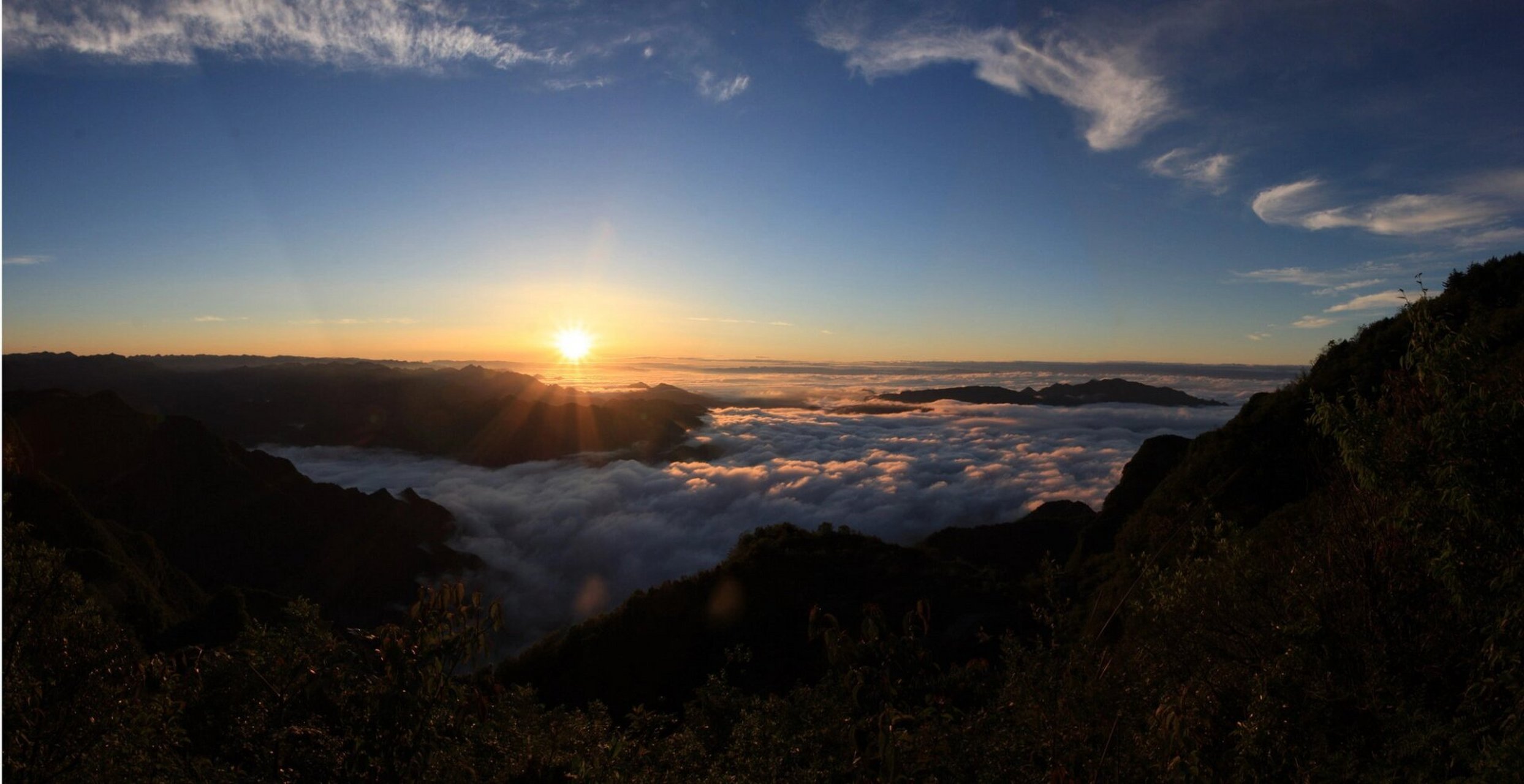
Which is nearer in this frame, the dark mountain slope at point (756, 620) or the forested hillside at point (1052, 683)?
the forested hillside at point (1052, 683)

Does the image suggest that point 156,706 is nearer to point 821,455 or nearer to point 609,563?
point 609,563

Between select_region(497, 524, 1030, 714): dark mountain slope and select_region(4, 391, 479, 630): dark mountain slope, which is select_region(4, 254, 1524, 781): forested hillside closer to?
select_region(497, 524, 1030, 714): dark mountain slope

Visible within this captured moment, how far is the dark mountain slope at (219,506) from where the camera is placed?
277 ft

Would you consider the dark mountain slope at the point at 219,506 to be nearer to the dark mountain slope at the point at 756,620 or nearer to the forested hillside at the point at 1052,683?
the dark mountain slope at the point at 756,620

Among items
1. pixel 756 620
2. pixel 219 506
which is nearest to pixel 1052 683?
pixel 756 620

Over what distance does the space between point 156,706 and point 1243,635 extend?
40.2 feet

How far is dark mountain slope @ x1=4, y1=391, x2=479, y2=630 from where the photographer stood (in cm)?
8438

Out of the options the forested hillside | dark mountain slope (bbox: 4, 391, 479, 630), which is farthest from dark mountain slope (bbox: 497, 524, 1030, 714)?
dark mountain slope (bbox: 4, 391, 479, 630)

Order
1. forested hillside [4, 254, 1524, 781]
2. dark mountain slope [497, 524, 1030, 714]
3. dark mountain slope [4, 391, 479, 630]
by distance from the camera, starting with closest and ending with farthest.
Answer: forested hillside [4, 254, 1524, 781] → dark mountain slope [497, 524, 1030, 714] → dark mountain slope [4, 391, 479, 630]

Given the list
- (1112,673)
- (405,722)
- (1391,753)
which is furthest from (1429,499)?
(405,722)

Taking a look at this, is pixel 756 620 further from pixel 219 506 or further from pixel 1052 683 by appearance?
pixel 219 506

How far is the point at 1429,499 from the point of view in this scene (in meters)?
6.71

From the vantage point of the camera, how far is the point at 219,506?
8812 cm

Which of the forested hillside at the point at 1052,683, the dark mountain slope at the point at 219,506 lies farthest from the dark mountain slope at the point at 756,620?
the dark mountain slope at the point at 219,506
